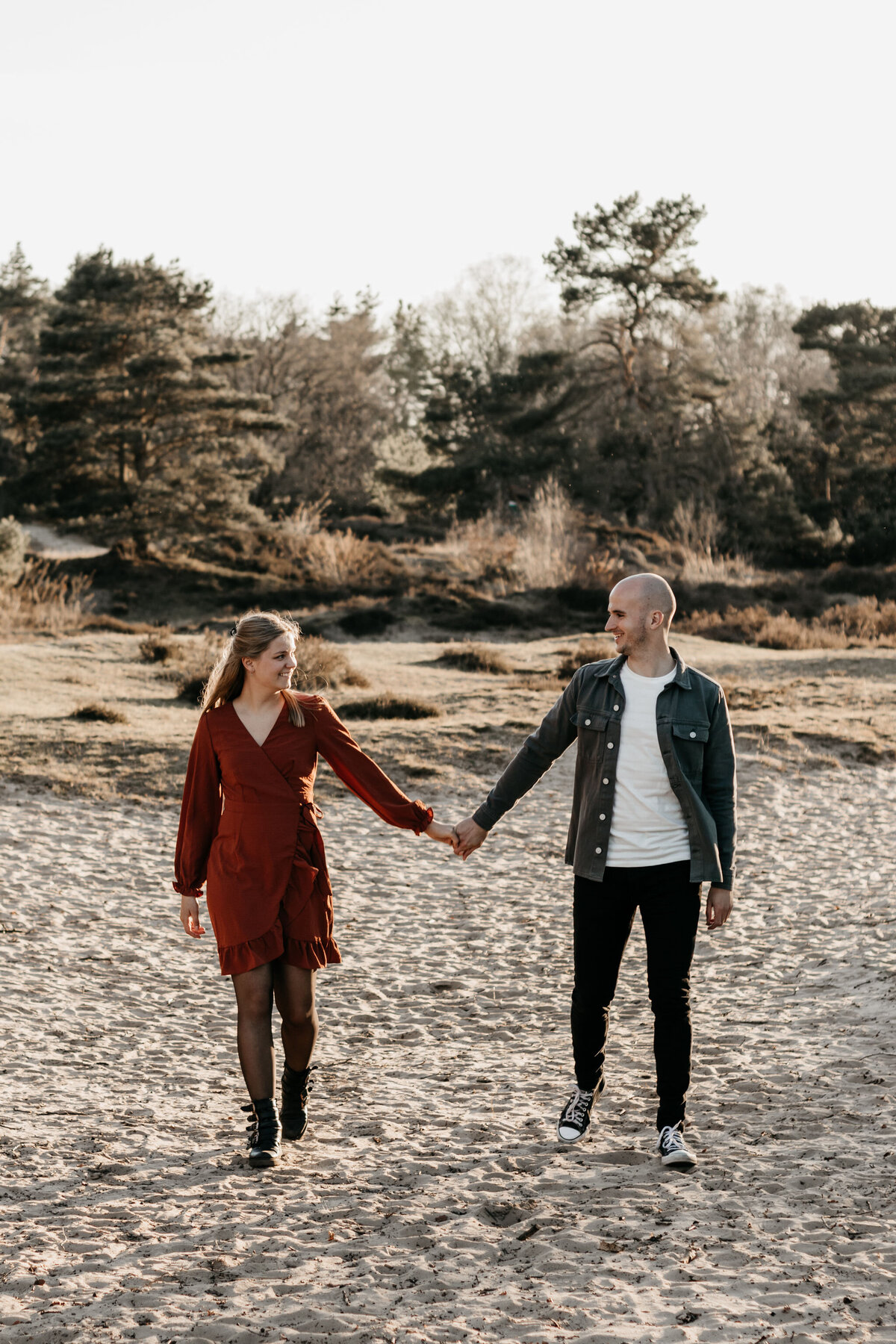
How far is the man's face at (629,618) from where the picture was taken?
3984 mm

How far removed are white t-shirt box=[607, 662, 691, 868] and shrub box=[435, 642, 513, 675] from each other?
1422 cm

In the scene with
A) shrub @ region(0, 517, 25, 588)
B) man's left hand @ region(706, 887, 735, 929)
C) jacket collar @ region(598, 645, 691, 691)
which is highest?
shrub @ region(0, 517, 25, 588)

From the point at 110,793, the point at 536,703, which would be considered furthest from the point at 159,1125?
the point at 536,703

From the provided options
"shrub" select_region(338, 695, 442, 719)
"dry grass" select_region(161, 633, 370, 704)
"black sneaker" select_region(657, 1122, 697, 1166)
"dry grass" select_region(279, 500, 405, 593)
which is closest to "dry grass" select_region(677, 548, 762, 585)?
"dry grass" select_region(279, 500, 405, 593)

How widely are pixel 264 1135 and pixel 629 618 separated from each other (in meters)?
2.00

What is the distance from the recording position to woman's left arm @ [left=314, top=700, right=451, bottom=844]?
164 inches

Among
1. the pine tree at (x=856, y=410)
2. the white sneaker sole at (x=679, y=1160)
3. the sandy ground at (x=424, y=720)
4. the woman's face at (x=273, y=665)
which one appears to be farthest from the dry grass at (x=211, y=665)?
the pine tree at (x=856, y=410)

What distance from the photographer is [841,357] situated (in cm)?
3869

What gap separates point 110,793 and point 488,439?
29.2 m

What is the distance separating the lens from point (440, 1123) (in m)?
4.62

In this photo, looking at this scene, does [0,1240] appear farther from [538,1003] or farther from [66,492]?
[66,492]

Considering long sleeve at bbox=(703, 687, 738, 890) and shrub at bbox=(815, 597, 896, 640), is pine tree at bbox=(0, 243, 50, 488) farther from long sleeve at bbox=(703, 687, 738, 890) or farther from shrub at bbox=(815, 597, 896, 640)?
long sleeve at bbox=(703, 687, 738, 890)

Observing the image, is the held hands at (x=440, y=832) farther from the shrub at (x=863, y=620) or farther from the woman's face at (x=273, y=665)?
the shrub at (x=863, y=620)

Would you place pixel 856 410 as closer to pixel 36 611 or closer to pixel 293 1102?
pixel 36 611
